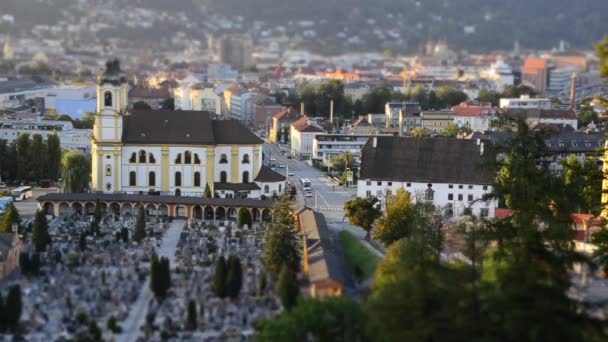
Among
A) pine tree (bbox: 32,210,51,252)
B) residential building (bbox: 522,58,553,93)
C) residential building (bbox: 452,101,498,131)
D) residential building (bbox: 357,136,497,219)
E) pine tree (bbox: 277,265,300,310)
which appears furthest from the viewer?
residential building (bbox: 522,58,553,93)

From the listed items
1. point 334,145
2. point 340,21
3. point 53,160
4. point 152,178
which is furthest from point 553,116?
point 340,21

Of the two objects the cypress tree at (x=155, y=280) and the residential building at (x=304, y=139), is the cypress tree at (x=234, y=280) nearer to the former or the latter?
the cypress tree at (x=155, y=280)

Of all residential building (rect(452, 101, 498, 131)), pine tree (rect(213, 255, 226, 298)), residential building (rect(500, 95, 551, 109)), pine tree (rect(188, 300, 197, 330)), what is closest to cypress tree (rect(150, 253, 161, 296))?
pine tree (rect(213, 255, 226, 298))

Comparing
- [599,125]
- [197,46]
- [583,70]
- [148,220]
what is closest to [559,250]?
[148,220]

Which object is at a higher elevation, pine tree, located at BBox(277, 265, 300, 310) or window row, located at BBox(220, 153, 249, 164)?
window row, located at BBox(220, 153, 249, 164)

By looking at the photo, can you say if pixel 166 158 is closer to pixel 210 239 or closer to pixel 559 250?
pixel 210 239

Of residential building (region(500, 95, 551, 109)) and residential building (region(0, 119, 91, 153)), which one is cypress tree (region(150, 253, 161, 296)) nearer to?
residential building (region(0, 119, 91, 153))
